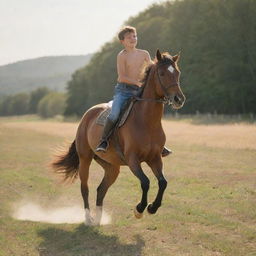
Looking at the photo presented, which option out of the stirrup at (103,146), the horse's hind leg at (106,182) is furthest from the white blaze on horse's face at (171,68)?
the horse's hind leg at (106,182)

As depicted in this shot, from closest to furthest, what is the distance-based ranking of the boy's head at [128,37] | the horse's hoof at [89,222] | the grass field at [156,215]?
the grass field at [156,215] < the boy's head at [128,37] < the horse's hoof at [89,222]

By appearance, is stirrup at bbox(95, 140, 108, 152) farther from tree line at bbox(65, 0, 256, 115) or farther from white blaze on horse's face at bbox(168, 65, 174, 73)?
tree line at bbox(65, 0, 256, 115)

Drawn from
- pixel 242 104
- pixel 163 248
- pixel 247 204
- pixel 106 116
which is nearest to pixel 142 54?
pixel 106 116

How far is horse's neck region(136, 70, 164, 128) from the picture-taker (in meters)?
8.89

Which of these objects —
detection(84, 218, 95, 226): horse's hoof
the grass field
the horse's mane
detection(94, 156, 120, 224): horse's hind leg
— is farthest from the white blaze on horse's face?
detection(84, 218, 95, 226): horse's hoof

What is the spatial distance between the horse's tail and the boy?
2.54 m

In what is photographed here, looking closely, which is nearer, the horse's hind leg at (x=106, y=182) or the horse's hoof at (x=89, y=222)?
the horse's hoof at (x=89, y=222)

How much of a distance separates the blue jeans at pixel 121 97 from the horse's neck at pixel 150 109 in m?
0.42

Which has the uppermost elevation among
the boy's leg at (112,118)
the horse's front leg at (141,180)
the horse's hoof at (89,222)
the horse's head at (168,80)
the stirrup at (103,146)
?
the horse's head at (168,80)

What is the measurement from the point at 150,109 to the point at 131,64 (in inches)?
44.6

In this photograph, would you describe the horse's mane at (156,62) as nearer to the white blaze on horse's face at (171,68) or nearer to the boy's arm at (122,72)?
the white blaze on horse's face at (171,68)

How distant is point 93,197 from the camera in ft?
45.8

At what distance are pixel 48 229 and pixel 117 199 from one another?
364 centimetres

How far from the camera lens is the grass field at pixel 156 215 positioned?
27.0ft
